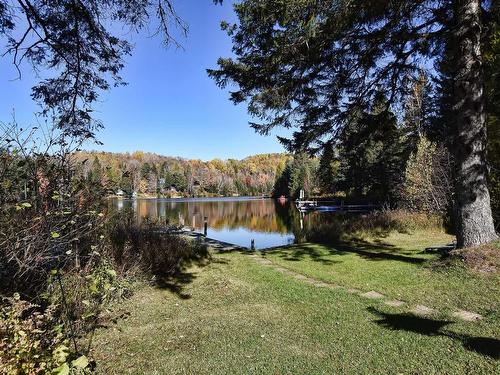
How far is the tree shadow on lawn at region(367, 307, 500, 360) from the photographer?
3.83 metres

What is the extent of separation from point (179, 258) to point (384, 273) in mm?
4674

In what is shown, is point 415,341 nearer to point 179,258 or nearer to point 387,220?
point 179,258

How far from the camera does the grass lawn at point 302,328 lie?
3.71 metres

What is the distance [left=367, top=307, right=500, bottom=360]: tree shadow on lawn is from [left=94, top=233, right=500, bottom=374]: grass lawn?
0.01 metres

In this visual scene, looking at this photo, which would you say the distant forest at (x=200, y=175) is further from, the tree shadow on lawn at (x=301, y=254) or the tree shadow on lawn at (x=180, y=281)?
the tree shadow on lawn at (x=180, y=281)

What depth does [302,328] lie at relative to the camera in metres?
4.75

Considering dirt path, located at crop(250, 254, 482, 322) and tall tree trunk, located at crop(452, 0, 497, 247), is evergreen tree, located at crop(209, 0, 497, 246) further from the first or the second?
dirt path, located at crop(250, 254, 482, 322)

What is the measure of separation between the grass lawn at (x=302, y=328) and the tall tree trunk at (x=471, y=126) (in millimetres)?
1339

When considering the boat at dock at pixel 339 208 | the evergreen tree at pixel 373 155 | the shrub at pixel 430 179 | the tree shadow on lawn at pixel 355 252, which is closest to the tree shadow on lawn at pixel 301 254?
the tree shadow on lawn at pixel 355 252

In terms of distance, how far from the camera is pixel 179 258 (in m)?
8.87

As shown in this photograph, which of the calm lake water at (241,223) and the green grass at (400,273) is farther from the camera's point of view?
the calm lake water at (241,223)

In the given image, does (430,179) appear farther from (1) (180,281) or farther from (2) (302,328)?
(2) (302,328)

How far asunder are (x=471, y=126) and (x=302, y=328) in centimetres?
566

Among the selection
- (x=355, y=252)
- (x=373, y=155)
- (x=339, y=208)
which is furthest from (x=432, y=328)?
(x=339, y=208)
